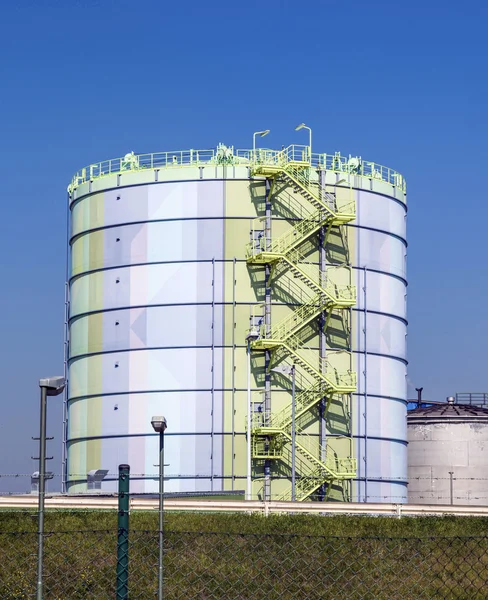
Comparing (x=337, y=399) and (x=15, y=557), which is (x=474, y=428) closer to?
(x=337, y=399)

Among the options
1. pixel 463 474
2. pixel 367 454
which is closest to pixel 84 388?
pixel 367 454

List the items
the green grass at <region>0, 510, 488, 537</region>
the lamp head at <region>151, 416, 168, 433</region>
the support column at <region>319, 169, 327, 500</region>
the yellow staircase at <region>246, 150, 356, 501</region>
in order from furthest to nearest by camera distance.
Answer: the support column at <region>319, 169, 327, 500</region>
the yellow staircase at <region>246, 150, 356, 501</region>
the green grass at <region>0, 510, 488, 537</region>
the lamp head at <region>151, 416, 168, 433</region>

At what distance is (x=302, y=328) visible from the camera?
1741 inches

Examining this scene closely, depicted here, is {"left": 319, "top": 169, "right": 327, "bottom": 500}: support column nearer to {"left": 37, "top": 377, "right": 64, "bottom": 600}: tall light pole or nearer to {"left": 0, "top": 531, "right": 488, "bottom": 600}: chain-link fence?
{"left": 0, "top": 531, "right": 488, "bottom": 600}: chain-link fence

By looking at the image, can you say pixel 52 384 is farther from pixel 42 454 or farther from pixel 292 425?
pixel 292 425

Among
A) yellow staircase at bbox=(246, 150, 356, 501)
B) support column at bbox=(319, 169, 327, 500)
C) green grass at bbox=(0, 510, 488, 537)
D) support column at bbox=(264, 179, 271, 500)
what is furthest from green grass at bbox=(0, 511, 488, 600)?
support column at bbox=(319, 169, 327, 500)

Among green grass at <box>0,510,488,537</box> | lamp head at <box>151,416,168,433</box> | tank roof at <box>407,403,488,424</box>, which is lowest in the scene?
green grass at <box>0,510,488,537</box>

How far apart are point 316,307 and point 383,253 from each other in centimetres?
441

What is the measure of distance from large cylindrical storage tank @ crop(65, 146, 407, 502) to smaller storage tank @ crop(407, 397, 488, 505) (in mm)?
9200

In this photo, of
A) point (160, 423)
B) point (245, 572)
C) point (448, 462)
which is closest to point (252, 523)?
point (245, 572)

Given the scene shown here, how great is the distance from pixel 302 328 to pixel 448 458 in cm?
1561

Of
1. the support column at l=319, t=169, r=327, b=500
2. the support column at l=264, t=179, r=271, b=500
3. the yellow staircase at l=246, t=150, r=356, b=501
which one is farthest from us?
the support column at l=319, t=169, r=327, b=500

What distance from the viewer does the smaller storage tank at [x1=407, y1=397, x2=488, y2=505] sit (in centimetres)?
5484

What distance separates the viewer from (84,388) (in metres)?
45.9
